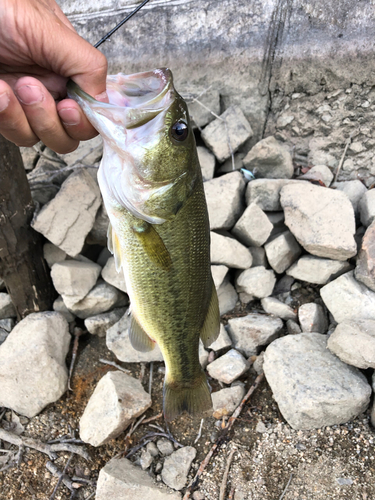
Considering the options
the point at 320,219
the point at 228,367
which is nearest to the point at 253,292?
the point at 228,367

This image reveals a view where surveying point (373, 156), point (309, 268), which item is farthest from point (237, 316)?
Answer: point (373, 156)

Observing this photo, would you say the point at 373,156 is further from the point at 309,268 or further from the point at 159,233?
the point at 159,233

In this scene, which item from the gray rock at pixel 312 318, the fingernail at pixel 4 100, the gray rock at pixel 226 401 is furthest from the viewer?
the gray rock at pixel 312 318

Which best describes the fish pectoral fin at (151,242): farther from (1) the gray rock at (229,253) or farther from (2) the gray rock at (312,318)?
(2) the gray rock at (312,318)

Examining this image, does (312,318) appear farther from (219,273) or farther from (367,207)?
(367,207)

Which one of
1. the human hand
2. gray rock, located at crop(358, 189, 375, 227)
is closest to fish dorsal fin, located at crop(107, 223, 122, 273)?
the human hand

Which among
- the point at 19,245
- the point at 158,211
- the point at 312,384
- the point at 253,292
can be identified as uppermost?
the point at 158,211

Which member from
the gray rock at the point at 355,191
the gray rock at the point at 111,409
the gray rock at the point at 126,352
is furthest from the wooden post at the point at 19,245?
the gray rock at the point at 355,191
